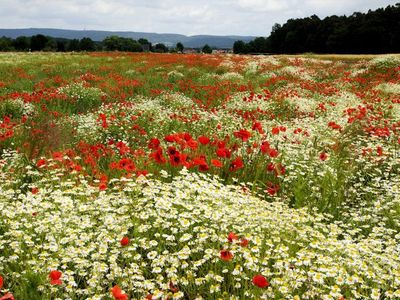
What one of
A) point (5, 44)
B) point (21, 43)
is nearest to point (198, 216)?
point (5, 44)

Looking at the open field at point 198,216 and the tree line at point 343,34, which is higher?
the tree line at point 343,34

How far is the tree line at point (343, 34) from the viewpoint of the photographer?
225 feet

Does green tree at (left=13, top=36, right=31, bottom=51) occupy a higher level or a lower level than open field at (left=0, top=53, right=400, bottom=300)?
higher

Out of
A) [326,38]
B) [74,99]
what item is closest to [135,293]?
[74,99]

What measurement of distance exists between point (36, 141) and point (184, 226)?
16.9ft

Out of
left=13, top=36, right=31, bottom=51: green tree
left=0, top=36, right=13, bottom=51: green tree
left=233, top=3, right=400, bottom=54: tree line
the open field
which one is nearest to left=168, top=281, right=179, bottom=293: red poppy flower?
the open field

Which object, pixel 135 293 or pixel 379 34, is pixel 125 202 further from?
pixel 379 34

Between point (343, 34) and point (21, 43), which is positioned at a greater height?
point (343, 34)

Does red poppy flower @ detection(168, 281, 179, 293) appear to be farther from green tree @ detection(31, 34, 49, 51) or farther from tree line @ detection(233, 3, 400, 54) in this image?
green tree @ detection(31, 34, 49, 51)

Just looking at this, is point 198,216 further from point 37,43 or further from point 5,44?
point 37,43

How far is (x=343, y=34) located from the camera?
7250cm

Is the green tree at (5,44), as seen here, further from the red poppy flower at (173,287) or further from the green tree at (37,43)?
the red poppy flower at (173,287)

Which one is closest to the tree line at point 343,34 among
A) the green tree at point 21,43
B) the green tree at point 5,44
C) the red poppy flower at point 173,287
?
the green tree at point 5,44

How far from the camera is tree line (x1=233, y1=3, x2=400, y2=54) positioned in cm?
6844
